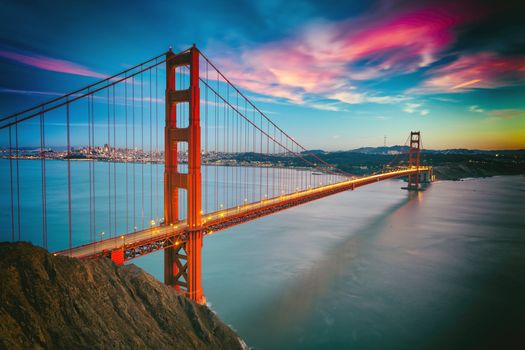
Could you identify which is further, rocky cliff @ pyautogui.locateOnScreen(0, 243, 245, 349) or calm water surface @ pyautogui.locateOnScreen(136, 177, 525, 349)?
calm water surface @ pyautogui.locateOnScreen(136, 177, 525, 349)

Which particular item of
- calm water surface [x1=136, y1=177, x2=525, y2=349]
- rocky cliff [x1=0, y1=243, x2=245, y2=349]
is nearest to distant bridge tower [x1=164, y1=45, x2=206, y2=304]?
calm water surface [x1=136, y1=177, x2=525, y2=349]

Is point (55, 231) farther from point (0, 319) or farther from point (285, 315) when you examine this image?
point (0, 319)

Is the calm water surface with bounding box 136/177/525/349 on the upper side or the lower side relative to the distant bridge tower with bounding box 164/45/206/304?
lower

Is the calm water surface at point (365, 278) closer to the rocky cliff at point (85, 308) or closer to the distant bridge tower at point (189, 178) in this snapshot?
the distant bridge tower at point (189, 178)

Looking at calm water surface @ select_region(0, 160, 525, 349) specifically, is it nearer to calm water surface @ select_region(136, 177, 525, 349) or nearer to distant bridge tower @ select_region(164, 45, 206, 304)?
calm water surface @ select_region(136, 177, 525, 349)

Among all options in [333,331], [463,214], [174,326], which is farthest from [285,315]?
[463,214]

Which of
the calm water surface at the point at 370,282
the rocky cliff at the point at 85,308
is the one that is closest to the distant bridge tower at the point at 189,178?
the calm water surface at the point at 370,282

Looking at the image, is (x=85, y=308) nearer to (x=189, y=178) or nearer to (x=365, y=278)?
(x=189, y=178)
